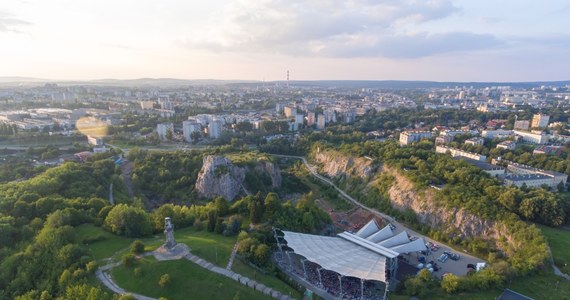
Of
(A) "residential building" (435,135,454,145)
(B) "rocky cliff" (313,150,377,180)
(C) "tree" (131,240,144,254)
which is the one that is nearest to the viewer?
(C) "tree" (131,240,144,254)

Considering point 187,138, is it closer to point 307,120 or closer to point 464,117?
point 307,120

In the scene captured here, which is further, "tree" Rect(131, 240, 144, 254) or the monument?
"tree" Rect(131, 240, 144, 254)

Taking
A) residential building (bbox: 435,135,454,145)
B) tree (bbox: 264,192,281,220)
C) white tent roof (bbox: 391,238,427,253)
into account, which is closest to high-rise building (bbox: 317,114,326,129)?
residential building (bbox: 435,135,454,145)

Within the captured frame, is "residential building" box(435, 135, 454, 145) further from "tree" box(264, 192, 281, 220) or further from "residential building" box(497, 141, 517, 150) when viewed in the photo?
"tree" box(264, 192, 281, 220)

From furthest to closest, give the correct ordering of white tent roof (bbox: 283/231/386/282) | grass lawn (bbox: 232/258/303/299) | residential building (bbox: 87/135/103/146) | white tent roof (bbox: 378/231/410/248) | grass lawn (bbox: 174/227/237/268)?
residential building (bbox: 87/135/103/146)
white tent roof (bbox: 378/231/410/248)
white tent roof (bbox: 283/231/386/282)
grass lawn (bbox: 174/227/237/268)
grass lawn (bbox: 232/258/303/299)

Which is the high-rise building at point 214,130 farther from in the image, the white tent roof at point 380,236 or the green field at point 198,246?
the white tent roof at point 380,236

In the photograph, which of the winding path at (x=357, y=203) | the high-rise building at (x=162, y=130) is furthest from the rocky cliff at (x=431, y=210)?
the high-rise building at (x=162, y=130)

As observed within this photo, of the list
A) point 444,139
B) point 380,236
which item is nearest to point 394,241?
point 380,236

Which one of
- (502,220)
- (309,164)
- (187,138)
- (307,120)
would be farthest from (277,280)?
(307,120)
